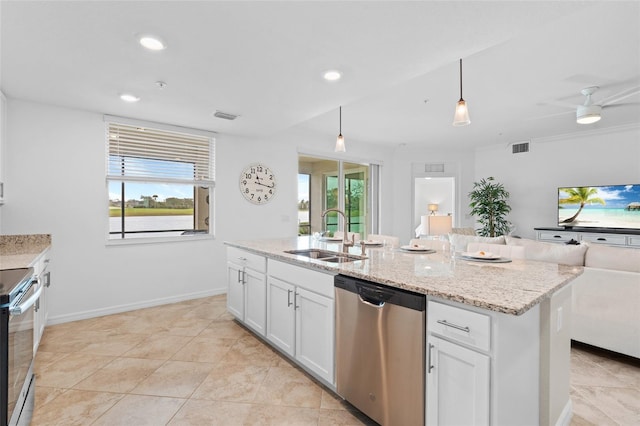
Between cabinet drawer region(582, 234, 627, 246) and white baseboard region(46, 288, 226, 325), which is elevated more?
cabinet drawer region(582, 234, 627, 246)

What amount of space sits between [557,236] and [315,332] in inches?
207

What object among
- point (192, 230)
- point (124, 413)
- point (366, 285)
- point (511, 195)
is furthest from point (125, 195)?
point (511, 195)

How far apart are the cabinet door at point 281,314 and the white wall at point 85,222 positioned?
214 centimetres

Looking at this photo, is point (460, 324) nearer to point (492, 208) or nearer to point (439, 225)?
point (439, 225)

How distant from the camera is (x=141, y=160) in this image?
13.2 ft

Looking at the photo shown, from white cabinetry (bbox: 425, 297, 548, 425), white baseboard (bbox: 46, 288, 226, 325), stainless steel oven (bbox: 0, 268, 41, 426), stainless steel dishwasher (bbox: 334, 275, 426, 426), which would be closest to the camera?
white cabinetry (bbox: 425, 297, 548, 425)

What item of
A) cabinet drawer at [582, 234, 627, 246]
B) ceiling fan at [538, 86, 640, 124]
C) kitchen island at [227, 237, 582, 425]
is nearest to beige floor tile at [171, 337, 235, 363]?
kitchen island at [227, 237, 582, 425]

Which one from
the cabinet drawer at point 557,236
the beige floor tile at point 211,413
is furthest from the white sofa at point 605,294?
the cabinet drawer at point 557,236

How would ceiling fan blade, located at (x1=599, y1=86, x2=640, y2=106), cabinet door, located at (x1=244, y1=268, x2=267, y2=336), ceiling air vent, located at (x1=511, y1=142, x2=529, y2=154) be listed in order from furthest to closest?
ceiling air vent, located at (x1=511, y1=142, x2=529, y2=154)
ceiling fan blade, located at (x1=599, y1=86, x2=640, y2=106)
cabinet door, located at (x1=244, y1=268, x2=267, y2=336)

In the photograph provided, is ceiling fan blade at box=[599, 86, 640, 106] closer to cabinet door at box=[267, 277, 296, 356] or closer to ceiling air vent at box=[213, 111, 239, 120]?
cabinet door at box=[267, 277, 296, 356]

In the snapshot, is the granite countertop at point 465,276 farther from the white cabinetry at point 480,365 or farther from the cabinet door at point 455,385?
the cabinet door at point 455,385

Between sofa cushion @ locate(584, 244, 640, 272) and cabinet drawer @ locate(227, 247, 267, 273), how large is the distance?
9.01 ft

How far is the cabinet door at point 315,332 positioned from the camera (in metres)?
2.06

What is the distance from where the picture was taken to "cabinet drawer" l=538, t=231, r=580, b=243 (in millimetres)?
5281
